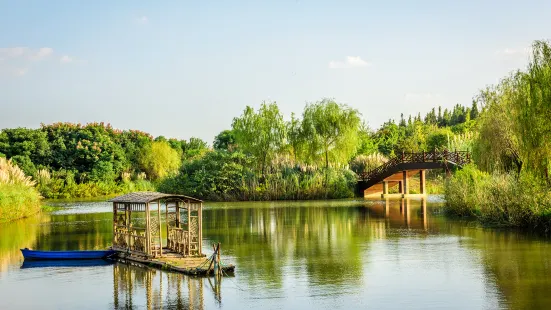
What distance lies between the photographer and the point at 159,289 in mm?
17312

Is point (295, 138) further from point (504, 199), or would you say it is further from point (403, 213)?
point (504, 199)

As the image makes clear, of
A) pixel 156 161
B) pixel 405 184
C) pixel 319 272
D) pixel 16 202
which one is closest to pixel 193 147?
pixel 156 161

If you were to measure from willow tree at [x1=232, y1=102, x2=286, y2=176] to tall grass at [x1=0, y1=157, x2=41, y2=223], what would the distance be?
22.4m

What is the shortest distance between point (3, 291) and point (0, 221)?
1973cm

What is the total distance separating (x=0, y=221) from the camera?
36.2 metres

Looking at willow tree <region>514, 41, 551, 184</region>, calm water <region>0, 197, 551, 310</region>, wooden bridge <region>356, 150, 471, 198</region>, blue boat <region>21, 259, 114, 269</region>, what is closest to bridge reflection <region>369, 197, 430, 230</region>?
calm water <region>0, 197, 551, 310</region>

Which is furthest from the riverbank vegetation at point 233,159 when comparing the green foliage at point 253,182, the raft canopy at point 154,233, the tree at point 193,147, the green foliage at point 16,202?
the raft canopy at point 154,233

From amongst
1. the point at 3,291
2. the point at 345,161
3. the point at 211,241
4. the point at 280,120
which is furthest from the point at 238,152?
the point at 3,291

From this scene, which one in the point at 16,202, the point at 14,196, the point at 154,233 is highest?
the point at 14,196

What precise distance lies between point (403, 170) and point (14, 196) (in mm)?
27451

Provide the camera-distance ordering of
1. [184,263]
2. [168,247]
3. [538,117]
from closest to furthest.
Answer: [184,263], [168,247], [538,117]

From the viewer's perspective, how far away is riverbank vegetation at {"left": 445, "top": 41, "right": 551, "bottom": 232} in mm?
25953

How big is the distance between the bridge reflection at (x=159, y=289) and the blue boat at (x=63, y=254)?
2514 millimetres

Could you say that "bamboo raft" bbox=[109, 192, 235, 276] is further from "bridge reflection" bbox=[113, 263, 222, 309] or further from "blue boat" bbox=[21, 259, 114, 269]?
"blue boat" bbox=[21, 259, 114, 269]
